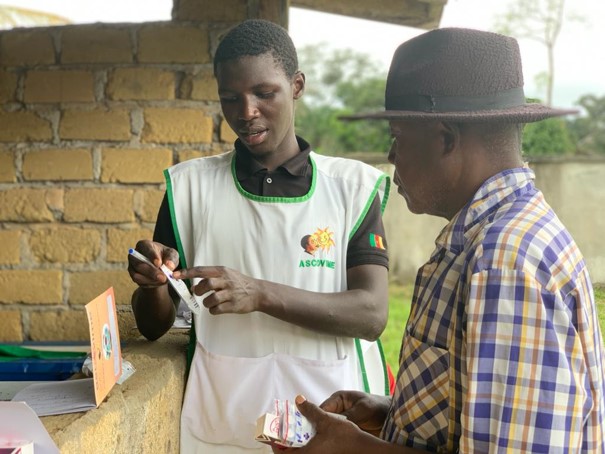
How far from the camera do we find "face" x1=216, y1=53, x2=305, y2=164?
2.06 metres

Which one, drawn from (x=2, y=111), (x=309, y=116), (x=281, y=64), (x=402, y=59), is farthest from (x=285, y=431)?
(x=309, y=116)

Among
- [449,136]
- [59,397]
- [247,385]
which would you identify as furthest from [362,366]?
[449,136]

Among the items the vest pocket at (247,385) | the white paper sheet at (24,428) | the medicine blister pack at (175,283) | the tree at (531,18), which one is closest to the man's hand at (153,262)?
the medicine blister pack at (175,283)

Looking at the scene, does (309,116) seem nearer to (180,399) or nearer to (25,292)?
(25,292)

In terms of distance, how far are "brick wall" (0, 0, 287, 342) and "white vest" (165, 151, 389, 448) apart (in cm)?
84

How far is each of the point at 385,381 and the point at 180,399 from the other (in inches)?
23.1

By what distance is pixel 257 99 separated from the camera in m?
2.07

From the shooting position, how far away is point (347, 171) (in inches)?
87.4

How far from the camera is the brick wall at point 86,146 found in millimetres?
2977

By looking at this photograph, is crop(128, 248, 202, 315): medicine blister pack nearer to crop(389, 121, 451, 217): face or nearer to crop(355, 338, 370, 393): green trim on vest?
crop(355, 338, 370, 393): green trim on vest

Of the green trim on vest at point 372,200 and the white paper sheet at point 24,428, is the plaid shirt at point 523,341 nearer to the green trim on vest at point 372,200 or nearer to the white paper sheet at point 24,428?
the white paper sheet at point 24,428

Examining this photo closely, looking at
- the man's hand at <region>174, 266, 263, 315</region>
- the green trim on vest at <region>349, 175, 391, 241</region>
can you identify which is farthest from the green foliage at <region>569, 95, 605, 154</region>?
the man's hand at <region>174, 266, 263, 315</region>

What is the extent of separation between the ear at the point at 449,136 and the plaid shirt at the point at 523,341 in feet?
0.41

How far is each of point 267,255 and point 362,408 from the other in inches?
21.5
